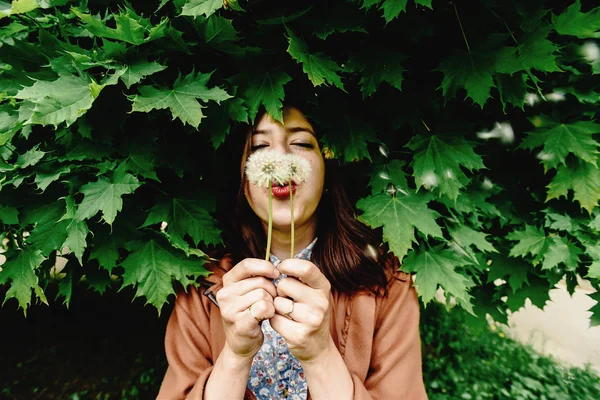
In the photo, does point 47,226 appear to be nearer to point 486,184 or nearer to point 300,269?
point 300,269

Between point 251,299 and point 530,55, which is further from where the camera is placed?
point 530,55

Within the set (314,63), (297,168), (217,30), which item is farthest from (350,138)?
(217,30)

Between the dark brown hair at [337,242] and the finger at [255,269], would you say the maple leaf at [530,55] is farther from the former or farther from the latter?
the finger at [255,269]

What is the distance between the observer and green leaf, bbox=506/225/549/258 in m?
2.08

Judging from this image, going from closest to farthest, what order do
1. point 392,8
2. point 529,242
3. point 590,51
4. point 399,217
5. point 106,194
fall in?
1. point 392,8
2. point 106,194
3. point 399,217
4. point 590,51
5. point 529,242

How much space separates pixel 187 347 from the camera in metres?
1.61

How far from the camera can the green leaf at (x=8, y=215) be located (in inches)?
61.1

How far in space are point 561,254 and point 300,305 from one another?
170 centimetres

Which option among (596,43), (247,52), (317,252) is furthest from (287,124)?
(596,43)

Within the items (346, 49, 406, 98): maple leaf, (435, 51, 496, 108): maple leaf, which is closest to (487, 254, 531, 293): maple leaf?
(435, 51, 496, 108): maple leaf

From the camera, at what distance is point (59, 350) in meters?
3.80

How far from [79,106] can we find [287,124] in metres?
0.77

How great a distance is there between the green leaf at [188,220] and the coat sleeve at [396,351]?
833 millimetres

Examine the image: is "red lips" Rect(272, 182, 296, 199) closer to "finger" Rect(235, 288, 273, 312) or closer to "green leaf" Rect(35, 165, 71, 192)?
"finger" Rect(235, 288, 273, 312)
